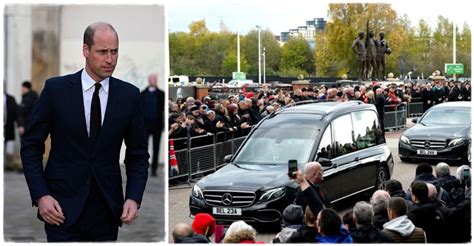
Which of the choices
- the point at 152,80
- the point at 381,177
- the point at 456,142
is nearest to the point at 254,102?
the point at 381,177

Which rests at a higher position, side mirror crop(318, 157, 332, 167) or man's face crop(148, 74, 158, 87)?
man's face crop(148, 74, 158, 87)

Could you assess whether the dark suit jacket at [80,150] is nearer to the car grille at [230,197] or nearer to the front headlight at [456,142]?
the car grille at [230,197]

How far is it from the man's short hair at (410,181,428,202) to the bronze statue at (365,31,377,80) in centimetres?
186

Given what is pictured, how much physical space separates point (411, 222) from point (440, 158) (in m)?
3.35

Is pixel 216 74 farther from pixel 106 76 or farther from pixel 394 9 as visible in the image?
pixel 106 76

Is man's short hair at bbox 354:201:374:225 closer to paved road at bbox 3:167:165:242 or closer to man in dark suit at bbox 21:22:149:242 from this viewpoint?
paved road at bbox 3:167:165:242

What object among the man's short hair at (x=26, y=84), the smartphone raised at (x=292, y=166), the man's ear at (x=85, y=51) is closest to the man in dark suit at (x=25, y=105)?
the man's short hair at (x=26, y=84)

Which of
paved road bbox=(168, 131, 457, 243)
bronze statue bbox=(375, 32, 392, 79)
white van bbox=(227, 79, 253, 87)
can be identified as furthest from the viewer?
white van bbox=(227, 79, 253, 87)

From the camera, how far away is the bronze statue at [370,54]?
322 inches

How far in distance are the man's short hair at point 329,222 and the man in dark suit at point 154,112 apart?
1249mm

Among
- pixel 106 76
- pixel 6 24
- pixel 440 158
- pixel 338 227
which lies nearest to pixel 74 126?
pixel 106 76

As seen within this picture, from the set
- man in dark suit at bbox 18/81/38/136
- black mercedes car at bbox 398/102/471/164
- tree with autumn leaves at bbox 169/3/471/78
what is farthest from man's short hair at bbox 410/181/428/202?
man in dark suit at bbox 18/81/38/136

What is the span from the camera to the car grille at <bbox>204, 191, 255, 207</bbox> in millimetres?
7891

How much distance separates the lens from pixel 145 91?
612 centimetres
